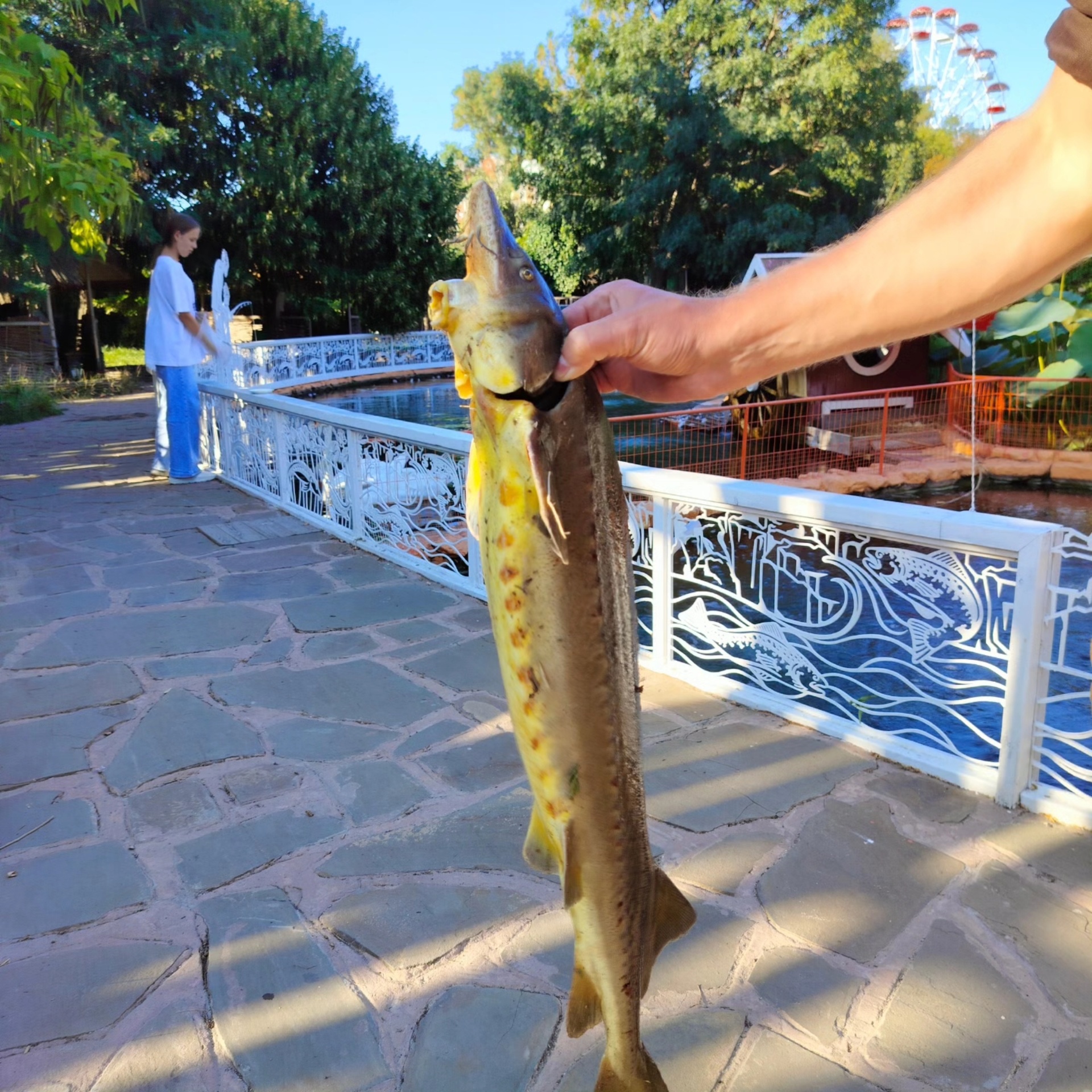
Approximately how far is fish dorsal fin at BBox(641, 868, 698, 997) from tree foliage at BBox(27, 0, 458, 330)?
70.5 feet

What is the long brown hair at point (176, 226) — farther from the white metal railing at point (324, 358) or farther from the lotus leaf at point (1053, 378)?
the lotus leaf at point (1053, 378)

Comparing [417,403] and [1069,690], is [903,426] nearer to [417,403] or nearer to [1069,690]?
[1069,690]

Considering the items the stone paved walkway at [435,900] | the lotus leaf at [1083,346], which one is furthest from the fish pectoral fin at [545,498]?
the lotus leaf at [1083,346]

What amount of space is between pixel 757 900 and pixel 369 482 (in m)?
4.69

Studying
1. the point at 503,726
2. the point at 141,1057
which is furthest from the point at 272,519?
the point at 141,1057

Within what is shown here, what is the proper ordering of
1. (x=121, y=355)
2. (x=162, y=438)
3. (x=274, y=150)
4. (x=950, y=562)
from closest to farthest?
(x=950, y=562), (x=162, y=438), (x=274, y=150), (x=121, y=355)

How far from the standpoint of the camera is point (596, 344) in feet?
4.46

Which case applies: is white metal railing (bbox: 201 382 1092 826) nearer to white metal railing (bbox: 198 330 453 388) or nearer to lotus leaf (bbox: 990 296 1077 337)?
lotus leaf (bbox: 990 296 1077 337)

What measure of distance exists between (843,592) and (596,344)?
4101mm

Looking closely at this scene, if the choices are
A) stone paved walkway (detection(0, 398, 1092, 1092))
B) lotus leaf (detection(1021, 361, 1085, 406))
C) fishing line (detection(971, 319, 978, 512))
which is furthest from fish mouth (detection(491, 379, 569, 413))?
lotus leaf (detection(1021, 361, 1085, 406))

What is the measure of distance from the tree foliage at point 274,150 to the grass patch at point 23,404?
5.82 meters

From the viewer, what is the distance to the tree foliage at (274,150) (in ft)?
68.5

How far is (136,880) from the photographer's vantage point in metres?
3.01

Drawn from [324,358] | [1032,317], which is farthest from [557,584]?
[324,358]
